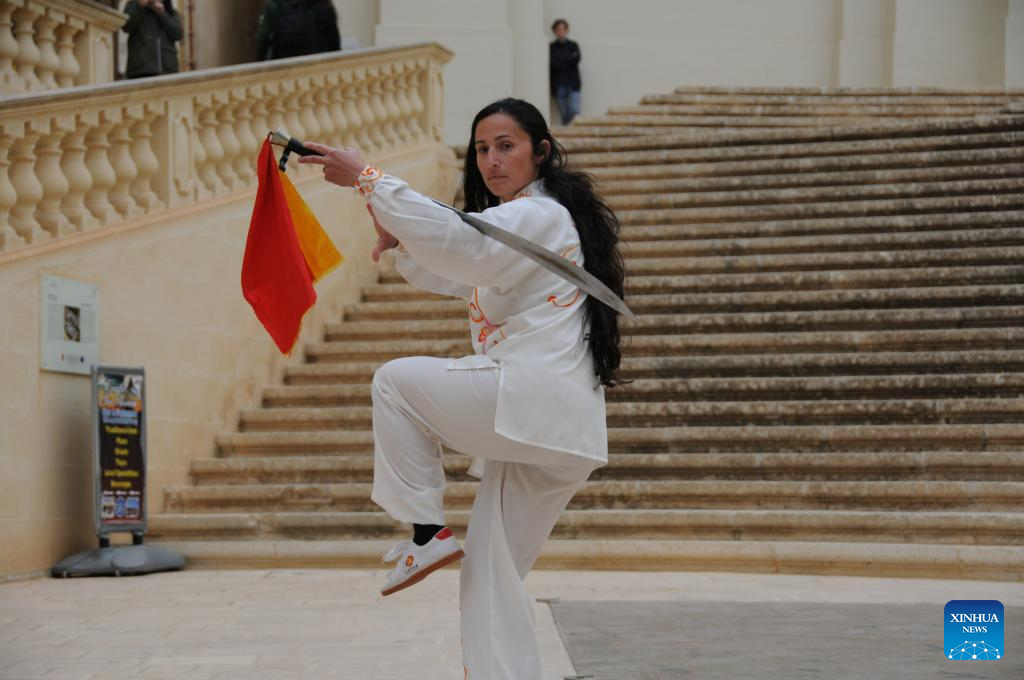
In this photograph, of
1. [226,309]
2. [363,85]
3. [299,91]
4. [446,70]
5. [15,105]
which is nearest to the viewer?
[15,105]

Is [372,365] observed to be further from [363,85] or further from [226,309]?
[363,85]

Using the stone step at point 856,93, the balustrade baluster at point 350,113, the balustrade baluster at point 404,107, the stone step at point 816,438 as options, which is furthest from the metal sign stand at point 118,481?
the stone step at point 856,93

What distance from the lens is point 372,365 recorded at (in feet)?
35.2

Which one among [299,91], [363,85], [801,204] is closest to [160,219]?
[299,91]

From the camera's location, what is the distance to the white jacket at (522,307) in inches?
158

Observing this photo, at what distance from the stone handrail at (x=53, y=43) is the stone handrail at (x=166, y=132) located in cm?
102

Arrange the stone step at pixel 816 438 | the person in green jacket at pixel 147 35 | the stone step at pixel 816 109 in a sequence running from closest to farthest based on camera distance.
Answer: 1. the stone step at pixel 816 438
2. the person in green jacket at pixel 147 35
3. the stone step at pixel 816 109

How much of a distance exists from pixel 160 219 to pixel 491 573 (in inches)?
235

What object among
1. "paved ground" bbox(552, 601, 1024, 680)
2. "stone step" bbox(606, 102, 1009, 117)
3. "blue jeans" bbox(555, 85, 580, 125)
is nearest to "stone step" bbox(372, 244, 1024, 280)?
"paved ground" bbox(552, 601, 1024, 680)

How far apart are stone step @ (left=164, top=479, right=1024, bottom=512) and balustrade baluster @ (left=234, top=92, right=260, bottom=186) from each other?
8.11 ft

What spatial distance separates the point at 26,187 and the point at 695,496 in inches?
160

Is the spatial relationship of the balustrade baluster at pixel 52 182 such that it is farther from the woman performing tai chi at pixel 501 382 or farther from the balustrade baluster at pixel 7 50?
the woman performing tai chi at pixel 501 382

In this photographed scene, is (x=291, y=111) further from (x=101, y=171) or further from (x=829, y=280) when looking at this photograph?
(x=829, y=280)

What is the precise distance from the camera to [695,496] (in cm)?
894
